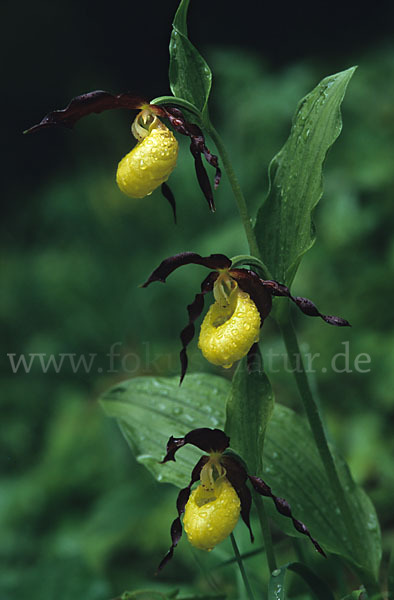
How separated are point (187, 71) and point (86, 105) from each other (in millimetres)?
222

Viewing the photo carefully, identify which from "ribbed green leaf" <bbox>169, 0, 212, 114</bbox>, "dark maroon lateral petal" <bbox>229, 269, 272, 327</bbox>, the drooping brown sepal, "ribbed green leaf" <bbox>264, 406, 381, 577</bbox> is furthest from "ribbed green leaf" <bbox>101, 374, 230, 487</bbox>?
"ribbed green leaf" <bbox>169, 0, 212, 114</bbox>

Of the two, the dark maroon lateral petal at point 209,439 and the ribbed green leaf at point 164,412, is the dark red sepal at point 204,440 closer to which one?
the dark maroon lateral petal at point 209,439

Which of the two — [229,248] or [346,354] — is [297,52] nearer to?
[229,248]

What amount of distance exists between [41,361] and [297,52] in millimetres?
3171

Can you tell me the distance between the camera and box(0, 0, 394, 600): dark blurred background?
2.05m

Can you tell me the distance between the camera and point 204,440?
41.2 inches

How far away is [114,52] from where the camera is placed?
5.35 meters

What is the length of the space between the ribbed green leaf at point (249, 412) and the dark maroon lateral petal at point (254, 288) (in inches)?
4.0

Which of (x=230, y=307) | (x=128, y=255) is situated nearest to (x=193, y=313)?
(x=230, y=307)

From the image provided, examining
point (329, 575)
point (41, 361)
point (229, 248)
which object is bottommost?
point (41, 361)

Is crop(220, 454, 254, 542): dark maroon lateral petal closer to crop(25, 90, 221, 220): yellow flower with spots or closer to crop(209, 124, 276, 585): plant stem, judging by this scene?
crop(209, 124, 276, 585): plant stem

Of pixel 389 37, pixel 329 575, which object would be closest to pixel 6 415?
pixel 329 575

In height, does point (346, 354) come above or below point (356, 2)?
below

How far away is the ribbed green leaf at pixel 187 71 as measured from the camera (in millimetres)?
1127
